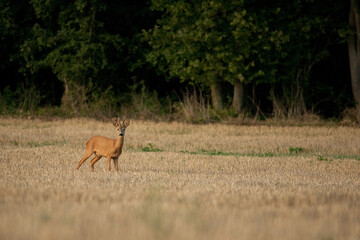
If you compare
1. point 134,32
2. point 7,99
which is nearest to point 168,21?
point 134,32

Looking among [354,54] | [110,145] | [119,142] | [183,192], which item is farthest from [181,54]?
[183,192]

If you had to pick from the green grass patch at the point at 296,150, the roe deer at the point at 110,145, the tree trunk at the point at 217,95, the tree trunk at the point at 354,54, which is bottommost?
the green grass patch at the point at 296,150

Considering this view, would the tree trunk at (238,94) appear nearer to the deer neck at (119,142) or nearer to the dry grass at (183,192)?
the dry grass at (183,192)

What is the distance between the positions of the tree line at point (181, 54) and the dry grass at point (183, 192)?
8307 millimetres

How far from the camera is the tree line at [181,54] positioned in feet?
88.6

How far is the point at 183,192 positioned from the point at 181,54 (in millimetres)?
19921

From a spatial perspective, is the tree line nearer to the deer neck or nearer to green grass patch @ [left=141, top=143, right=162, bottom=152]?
green grass patch @ [left=141, top=143, right=162, bottom=152]

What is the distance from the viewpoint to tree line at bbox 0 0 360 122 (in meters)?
27.0

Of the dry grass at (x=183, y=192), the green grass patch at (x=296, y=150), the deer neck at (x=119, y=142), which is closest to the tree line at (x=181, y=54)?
the green grass patch at (x=296, y=150)

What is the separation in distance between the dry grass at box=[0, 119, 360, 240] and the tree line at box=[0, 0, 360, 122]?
8.31m

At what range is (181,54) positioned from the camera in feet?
93.1

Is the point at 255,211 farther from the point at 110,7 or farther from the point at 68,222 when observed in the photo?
the point at 110,7

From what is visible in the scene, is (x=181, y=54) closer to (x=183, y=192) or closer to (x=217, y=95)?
(x=217, y=95)

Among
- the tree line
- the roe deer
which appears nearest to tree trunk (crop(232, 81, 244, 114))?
the tree line
